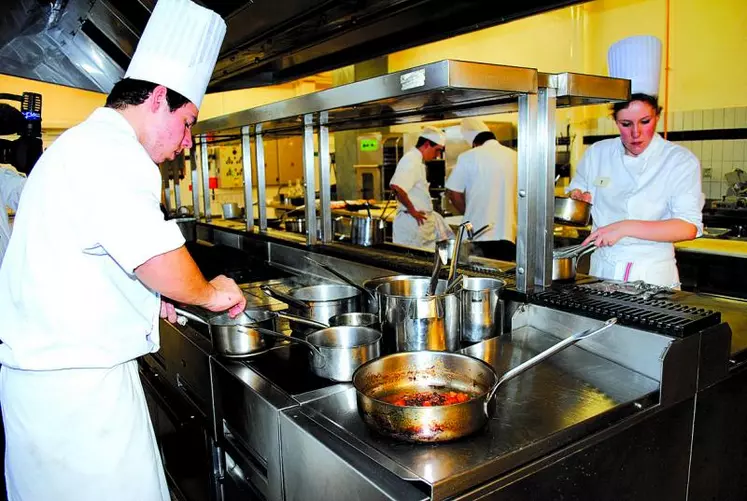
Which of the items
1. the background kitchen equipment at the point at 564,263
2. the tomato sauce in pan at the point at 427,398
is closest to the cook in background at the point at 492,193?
the background kitchen equipment at the point at 564,263

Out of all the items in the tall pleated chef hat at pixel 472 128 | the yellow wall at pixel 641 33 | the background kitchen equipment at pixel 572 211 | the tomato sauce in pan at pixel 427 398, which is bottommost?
the tomato sauce in pan at pixel 427 398

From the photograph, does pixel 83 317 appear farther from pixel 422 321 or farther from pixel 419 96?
pixel 419 96

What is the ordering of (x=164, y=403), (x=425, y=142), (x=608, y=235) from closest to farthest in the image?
(x=608, y=235), (x=164, y=403), (x=425, y=142)

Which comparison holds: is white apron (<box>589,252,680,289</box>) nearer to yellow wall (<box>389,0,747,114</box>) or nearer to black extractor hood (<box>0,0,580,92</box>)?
black extractor hood (<box>0,0,580,92</box>)

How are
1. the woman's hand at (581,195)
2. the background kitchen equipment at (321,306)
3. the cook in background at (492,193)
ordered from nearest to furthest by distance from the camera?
the background kitchen equipment at (321,306) → the woman's hand at (581,195) → the cook in background at (492,193)

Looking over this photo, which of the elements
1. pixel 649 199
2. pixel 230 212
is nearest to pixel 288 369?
pixel 649 199

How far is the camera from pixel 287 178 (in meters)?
8.98

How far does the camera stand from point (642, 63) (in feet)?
7.44

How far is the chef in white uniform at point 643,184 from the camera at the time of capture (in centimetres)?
227

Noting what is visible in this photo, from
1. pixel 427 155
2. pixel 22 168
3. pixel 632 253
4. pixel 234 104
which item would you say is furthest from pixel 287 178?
pixel 632 253

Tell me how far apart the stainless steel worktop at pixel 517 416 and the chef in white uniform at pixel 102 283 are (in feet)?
1.67

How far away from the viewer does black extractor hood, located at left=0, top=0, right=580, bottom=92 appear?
2193mm

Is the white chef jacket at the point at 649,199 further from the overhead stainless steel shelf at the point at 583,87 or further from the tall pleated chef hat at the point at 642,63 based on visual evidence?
the overhead stainless steel shelf at the point at 583,87

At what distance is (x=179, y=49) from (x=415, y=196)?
3609 mm
